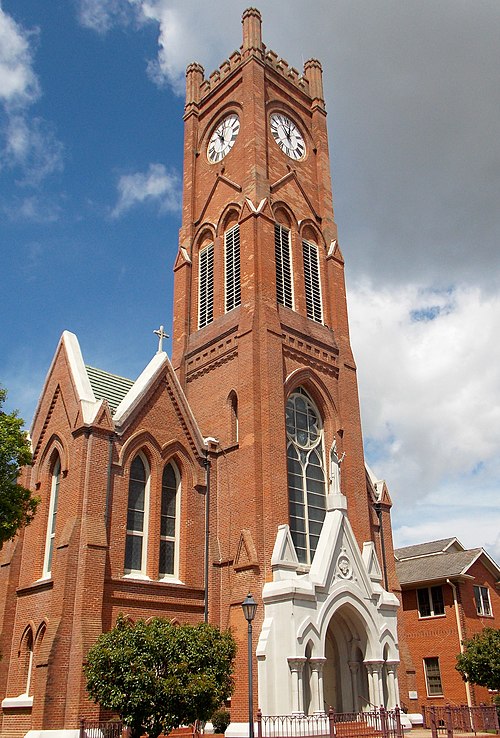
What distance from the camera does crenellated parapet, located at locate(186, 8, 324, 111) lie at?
38.3m

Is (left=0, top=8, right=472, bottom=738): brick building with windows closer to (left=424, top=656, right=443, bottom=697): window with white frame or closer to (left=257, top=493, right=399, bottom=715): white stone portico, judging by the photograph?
(left=257, top=493, right=399, bottom=715): white stone portico

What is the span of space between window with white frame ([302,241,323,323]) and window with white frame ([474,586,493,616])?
702 inches

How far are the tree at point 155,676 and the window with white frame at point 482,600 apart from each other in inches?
920

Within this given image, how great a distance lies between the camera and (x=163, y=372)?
1135 inches

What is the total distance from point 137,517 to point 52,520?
3.41 meters

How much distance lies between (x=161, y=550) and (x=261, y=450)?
206 inches

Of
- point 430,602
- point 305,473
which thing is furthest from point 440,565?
point 305,473

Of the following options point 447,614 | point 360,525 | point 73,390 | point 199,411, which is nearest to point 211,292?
point 199,411

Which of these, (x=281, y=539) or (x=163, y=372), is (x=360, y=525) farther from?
(x=163, y=372)

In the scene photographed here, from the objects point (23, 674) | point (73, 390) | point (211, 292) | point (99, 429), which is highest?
point (211, 292)

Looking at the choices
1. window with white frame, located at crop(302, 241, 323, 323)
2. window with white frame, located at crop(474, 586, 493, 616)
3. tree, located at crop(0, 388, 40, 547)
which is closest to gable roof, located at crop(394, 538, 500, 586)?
window with white frame, located at crop(474, 586, 493, 616)

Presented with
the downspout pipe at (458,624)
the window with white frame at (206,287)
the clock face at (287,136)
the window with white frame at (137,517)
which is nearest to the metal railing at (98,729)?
the window with white frame at (137,517)

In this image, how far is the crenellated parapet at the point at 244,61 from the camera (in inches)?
1507

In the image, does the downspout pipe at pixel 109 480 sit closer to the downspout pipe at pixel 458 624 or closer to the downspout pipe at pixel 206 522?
the downspout pipe at pixel 206 522
